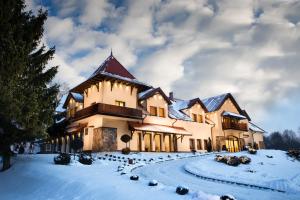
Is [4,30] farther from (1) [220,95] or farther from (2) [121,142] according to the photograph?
(1) [220,95]

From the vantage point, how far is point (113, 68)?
34812mm

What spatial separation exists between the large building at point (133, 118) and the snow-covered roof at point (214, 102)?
200mm

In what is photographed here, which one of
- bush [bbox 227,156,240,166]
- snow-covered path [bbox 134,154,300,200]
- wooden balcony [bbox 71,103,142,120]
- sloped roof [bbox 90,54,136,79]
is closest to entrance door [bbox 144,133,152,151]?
wooden balcony [bbox 71,103,142,120]

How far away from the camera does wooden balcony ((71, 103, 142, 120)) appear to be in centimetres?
3025

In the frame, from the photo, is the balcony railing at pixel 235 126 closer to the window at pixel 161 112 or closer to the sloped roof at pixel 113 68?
the window at pixel 161 112

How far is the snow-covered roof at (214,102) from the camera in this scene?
45844 mm

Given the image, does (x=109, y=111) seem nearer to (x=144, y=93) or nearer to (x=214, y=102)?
(x=144, y=93)

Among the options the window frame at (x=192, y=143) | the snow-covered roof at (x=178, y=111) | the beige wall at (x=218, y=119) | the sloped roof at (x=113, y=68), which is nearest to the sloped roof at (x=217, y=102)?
Answer: the beige wall at (x=218, y=119)

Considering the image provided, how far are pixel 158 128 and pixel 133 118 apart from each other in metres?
3.28

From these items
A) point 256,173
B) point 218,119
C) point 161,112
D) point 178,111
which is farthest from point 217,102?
point 256,173

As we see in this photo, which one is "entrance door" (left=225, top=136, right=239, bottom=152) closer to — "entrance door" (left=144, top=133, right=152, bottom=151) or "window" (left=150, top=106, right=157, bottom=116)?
"window" (left=150, top=106, right=157, bottom=116)

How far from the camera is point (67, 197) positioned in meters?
12.0

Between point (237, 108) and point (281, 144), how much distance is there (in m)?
51.7

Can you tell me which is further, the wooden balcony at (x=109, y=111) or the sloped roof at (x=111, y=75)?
the sloped roof at (x=111, y=75)
